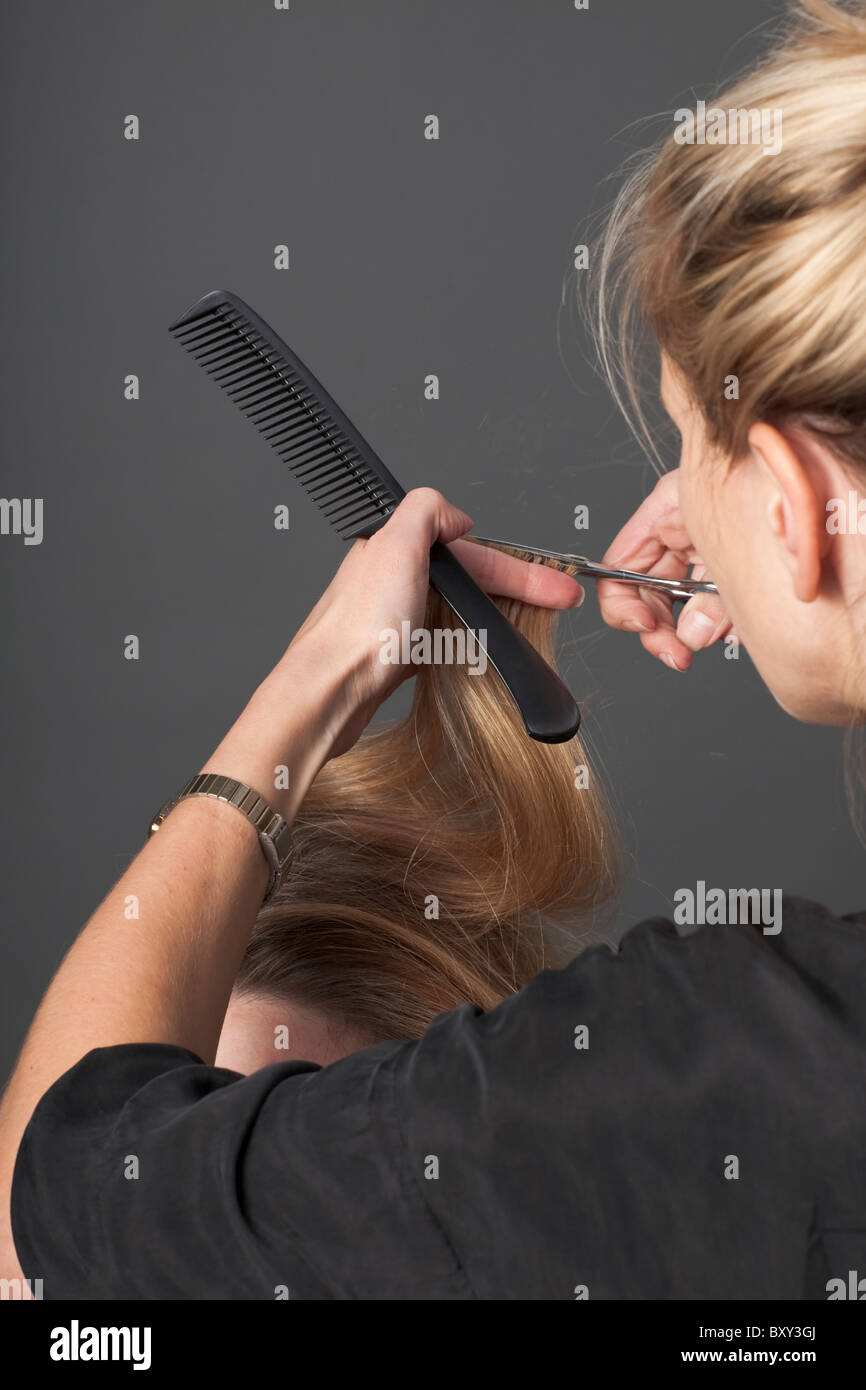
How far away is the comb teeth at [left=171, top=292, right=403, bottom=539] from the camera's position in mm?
1062

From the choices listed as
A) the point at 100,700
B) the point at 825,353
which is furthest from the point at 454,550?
the point at 100,700

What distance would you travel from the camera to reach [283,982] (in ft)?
3.52

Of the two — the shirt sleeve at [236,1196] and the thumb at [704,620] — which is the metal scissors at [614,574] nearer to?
the thumb at [704,620]

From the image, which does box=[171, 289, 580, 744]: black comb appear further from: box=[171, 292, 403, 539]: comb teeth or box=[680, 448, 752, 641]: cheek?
box=[680, 448, 752, 641]: cheek

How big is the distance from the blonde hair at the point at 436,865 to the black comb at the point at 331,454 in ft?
0.46

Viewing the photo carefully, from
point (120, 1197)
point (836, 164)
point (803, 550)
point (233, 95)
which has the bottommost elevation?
point (120, 1197)

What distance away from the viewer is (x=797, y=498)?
0.59 m

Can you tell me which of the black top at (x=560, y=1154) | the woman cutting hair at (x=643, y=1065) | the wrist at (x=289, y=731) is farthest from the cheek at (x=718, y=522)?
the wrist at (x=289, y=731)

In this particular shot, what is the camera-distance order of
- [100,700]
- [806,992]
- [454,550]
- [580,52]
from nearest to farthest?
1. [806,992]
2. [454,550]
3. [580,52]
4. [100,700]

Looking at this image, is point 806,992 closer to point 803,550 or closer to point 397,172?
point 803,550

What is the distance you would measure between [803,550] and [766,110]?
0.21m

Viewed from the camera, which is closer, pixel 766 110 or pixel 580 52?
pixel 766 110

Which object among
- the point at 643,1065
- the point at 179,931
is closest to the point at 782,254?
the point at 643,1065

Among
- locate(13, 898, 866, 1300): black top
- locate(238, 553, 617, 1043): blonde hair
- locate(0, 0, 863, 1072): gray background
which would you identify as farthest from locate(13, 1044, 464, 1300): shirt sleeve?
locate(0, 0, 863, 1072): gray background
